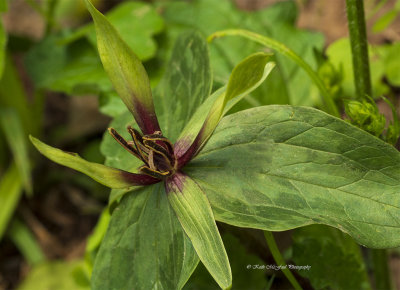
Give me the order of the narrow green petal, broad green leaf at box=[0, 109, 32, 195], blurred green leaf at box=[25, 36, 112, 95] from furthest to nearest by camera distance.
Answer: broad green leaf at box=[0, 109, 32, 195] < blurred green leaf at box=[25, 36, 112, 95] < the narrow green petal

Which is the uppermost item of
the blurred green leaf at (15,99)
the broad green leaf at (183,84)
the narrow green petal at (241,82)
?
the narrow green petal at (241,82)

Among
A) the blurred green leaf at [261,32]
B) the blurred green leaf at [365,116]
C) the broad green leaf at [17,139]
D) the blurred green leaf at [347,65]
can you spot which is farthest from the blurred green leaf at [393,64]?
the broad green leaf at [17,139]

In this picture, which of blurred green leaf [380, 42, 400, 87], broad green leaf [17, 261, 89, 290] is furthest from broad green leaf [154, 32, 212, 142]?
broad green leaf [17, 261, 89, 290]

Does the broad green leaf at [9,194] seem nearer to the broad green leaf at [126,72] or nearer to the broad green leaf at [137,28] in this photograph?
the broad green leaf at [137,28]

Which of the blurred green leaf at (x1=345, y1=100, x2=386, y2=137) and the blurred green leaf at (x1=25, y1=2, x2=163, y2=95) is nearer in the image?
the blurred green leaf at (x1=345, y1=100, x2=386, y2=137)

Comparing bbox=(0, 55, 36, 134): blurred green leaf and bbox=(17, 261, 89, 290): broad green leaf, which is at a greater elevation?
bbox=(0, 55, 36, 134): blurred green leaf

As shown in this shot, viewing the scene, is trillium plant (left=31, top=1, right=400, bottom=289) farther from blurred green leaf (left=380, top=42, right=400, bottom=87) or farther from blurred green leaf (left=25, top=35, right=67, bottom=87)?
blurred green leaf (left=25, top=35, right=67, bottom=87)

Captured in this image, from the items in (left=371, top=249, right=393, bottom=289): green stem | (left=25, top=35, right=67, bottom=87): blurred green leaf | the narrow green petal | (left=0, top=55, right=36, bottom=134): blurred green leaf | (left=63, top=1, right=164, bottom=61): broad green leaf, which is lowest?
(left=371, top=249, right=393, bottom=289): green stem

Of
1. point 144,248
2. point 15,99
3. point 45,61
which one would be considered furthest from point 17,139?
point 144,248

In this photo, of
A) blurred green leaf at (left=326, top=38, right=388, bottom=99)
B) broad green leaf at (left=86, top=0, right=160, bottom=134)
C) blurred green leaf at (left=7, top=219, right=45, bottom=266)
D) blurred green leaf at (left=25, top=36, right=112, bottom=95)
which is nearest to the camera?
broad green leaf at (left=86, top=0, right=160, bottom=134)
